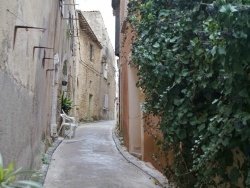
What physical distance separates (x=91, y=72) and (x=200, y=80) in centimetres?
1913

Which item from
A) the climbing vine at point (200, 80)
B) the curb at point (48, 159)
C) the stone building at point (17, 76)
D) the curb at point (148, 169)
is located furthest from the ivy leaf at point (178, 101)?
the curb at point (48, 159)

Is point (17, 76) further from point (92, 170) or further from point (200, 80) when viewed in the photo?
point (92, 170)

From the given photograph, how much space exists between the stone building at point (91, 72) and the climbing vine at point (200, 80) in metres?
13.5

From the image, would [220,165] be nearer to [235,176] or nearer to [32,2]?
[235,176]

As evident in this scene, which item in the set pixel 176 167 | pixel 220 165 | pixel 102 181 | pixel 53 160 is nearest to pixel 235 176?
pixel 220 165

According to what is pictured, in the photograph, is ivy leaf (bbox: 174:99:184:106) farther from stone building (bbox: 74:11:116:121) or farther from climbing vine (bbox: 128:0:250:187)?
stone building (bbox: 74:11:116:121)

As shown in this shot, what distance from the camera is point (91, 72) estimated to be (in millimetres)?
22266

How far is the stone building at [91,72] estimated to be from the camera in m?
19.3

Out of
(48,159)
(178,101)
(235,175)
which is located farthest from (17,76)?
(48,159)

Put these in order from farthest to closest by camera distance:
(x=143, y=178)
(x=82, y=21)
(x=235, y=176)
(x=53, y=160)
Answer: (x=82, y=21) → (x=53, y=160) → (x=143, y=178) → (x=235, y=176)

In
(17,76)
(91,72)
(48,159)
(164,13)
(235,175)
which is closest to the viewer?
(235,175)

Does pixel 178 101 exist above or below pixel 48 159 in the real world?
above

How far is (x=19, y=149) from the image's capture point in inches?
153

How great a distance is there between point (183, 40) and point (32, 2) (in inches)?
75.5
